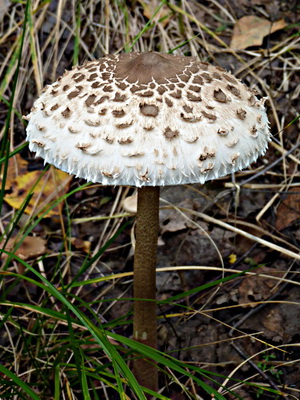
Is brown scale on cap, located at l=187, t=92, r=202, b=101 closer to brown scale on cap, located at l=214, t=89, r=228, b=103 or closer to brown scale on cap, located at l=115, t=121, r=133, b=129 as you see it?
brown scale on cap, located at l=214, t=89, r=228, b=103

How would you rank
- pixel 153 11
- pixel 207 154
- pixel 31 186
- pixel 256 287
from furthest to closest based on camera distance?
pixel 153 11, pixel 31 186, pixel 256 287, pixel 207 154

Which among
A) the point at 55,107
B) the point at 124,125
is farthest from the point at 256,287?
the point at 55,107

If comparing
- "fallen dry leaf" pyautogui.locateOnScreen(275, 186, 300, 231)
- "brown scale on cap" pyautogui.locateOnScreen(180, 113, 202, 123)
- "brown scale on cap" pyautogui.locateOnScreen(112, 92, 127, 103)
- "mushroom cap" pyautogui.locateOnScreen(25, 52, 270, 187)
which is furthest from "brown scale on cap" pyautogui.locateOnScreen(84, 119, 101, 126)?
"fallen dry leaf" pyautogui.locateOnScreen(275, 186, 300, 231)

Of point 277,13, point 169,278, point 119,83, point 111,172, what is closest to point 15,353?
point 169,278

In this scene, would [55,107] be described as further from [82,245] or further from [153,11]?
[153,11]

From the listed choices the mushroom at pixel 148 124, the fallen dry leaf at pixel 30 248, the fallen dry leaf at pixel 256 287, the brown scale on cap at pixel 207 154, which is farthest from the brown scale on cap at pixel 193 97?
the fallen dry leaf at pixel 30 248

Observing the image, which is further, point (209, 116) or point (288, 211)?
point (288, 211)
